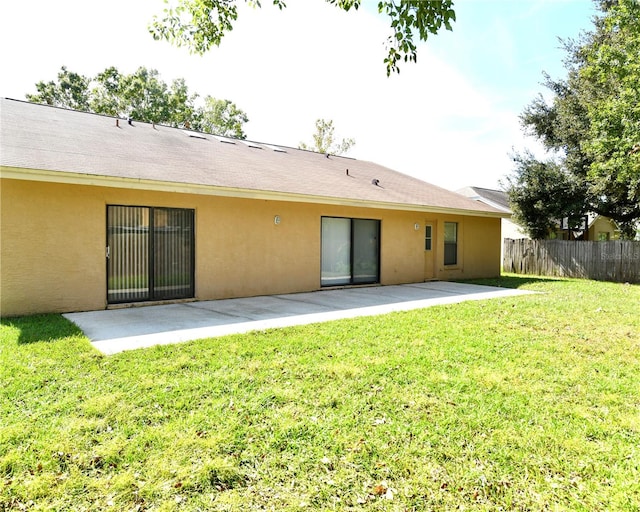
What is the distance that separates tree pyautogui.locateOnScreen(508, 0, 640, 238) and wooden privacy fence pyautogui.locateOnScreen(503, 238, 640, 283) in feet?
5.11

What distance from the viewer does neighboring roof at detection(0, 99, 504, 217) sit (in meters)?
7.31

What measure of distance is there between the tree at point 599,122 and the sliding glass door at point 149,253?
550 inches

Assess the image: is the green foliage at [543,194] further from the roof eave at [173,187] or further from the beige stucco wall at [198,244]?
the roof eave at [173,187]

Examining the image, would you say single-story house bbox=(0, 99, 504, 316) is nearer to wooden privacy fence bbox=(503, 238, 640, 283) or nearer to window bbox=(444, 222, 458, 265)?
window bbox=(444, 222, 458, 265)

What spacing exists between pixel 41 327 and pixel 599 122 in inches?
664

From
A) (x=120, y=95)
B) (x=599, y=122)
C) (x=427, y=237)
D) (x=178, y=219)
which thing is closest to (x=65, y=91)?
(x=120, y=95)

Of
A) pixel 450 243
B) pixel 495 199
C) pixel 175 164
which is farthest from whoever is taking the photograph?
pixel 495 199

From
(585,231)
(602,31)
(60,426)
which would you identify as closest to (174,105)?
(602,31)

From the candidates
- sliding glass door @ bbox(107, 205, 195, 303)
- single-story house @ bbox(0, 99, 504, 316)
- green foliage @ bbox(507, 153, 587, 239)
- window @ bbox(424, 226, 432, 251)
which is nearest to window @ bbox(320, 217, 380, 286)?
single-story house @ bbox(0, 99, 504, 316)

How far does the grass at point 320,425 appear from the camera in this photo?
2541 mm

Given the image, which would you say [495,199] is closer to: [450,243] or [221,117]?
[450,243]

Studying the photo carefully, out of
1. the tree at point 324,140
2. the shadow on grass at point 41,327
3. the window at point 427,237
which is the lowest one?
the shadow on grass at point 41,327

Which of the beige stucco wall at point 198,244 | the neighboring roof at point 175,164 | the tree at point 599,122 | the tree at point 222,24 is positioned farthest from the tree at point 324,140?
the tree at point 222,24

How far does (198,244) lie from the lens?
897 centimetres
